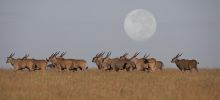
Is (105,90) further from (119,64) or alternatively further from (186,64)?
(186,64)

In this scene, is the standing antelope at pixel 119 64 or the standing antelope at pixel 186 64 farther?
the standing antelope at pixel 186 64

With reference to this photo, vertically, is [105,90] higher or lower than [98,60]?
lower

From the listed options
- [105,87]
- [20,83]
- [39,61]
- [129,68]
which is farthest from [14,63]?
[105,87]

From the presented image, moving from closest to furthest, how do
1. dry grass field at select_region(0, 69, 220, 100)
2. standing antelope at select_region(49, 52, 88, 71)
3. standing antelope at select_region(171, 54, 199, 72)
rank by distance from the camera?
1. dry grass field at select_region(0, 69, 220, 100)
2. standing antelope at select_region(49, 52, 88, 71)
3. standing antelope at select_region(171, 54, 199, 72)

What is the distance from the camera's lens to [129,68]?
35.1 meters

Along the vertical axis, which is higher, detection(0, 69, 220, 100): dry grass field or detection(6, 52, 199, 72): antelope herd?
detection(6, 52, 199, 72): antelope herd

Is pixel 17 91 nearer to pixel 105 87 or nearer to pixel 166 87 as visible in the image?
pixel 105 87

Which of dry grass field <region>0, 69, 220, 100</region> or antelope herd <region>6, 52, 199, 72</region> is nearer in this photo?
dry grass field <region>0, 69, 220, 100</region>

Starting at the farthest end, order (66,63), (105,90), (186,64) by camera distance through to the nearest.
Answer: (186,64)
(66,63)
(105,90)

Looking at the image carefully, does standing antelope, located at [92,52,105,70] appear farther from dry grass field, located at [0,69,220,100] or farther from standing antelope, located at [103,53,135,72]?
dry grass field, located at [0,69,220,100]

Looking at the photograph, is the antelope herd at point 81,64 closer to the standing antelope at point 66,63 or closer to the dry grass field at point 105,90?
the standing antelope at point 66,63

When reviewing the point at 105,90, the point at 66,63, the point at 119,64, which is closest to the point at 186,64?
the point at 119,64

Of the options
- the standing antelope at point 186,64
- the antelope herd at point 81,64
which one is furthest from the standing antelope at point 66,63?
the standing antelope at point 186,64

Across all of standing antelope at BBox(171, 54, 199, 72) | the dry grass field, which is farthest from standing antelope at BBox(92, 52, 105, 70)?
the dry grass field
